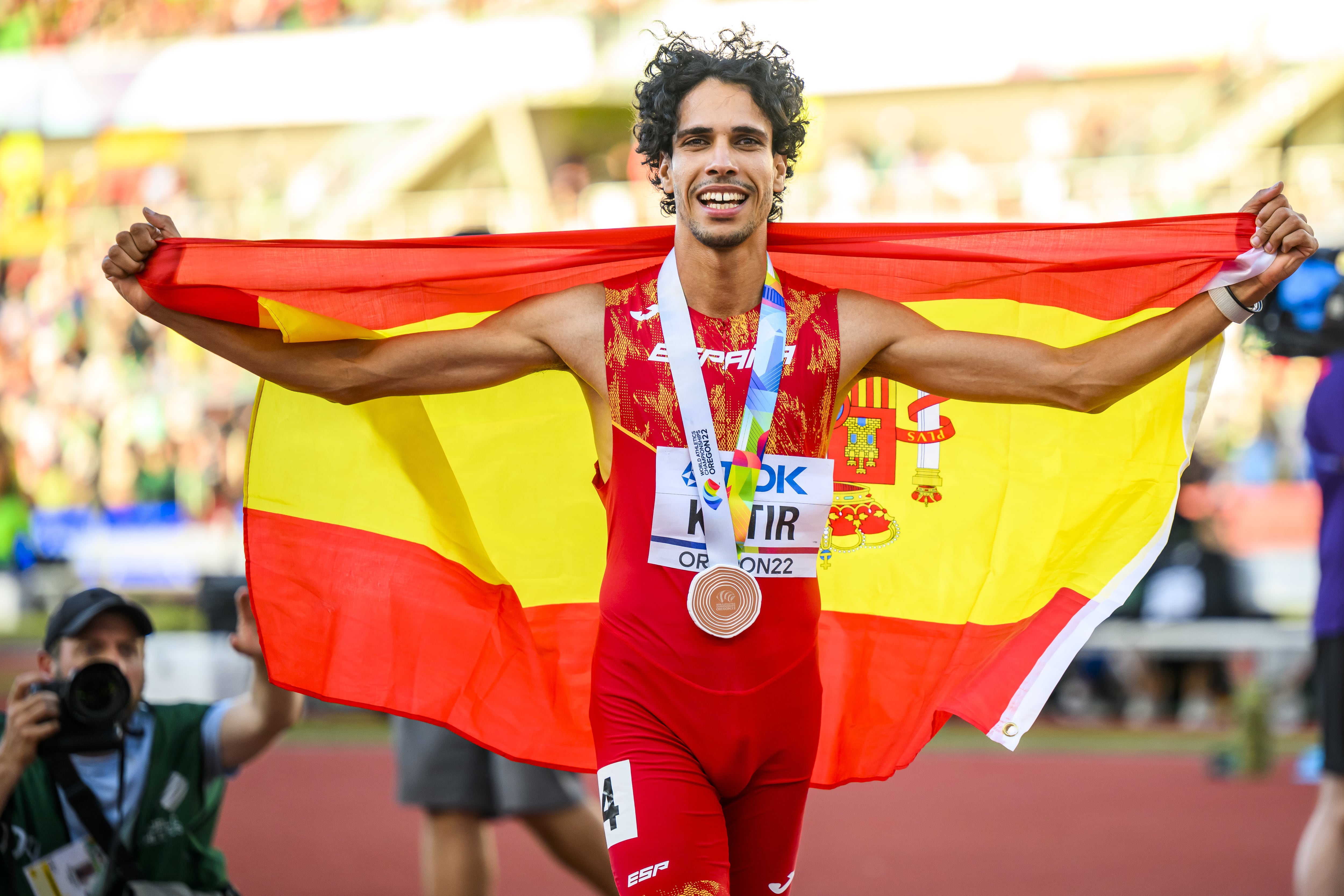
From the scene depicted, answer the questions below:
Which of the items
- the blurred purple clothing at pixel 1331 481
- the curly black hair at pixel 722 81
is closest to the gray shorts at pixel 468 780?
the curly black hair at pixel 722 81

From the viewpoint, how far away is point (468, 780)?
4.98 metres

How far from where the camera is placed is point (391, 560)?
377cm

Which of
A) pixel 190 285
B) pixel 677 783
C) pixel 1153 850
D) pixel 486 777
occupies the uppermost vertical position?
pixel 190 285

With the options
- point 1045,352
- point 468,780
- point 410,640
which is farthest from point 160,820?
point 1045,352

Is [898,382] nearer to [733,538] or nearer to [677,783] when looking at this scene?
[733,538]

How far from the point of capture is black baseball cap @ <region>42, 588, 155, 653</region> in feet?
12.2

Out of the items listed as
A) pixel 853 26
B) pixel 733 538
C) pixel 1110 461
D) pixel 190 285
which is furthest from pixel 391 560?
pixel 853 26

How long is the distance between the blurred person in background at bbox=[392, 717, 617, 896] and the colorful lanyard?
219 centimetres

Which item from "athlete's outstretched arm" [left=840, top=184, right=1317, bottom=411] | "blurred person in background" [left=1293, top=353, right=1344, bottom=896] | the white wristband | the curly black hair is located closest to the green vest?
the curly black hair

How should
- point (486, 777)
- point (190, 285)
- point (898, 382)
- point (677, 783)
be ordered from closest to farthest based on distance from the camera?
1. point (677, 783)
2. point (190, 285)
3. point (898, 382)
4. point (486, 777)

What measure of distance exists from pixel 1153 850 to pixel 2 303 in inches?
718

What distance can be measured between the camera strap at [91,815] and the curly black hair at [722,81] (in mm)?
2085

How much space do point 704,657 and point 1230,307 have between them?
145 centimetres

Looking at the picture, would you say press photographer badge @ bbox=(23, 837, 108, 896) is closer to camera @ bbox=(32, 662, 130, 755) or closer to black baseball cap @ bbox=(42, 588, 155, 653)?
camera @ bbox=(32, 662, 130, 755)
